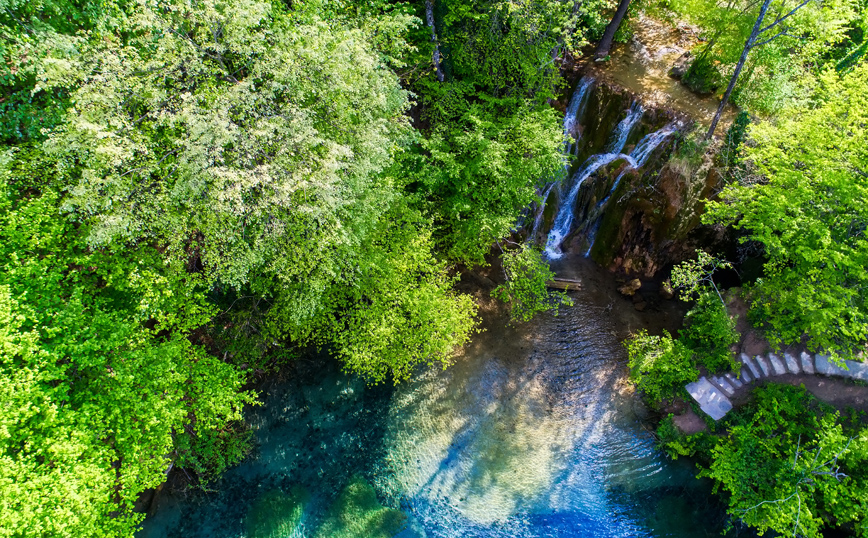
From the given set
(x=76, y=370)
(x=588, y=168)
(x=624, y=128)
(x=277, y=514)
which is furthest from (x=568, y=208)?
(x=76, y=370)

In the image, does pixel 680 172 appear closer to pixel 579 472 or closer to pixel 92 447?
pixel 579 472

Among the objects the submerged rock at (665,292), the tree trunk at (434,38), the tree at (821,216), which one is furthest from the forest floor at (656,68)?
the tree trunk at (434,38)

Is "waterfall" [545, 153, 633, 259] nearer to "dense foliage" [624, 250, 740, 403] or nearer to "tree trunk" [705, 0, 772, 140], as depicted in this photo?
"tree trunk" [705, 0, 772, 140]

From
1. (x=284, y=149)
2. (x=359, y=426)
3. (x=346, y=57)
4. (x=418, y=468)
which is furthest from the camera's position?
(x=359, y=426)

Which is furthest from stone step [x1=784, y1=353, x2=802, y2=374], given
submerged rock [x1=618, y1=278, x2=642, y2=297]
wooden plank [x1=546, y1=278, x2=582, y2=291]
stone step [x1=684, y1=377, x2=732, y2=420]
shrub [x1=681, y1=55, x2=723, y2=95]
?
shrub [x1=681, y1=55, x2=723, y2=95]

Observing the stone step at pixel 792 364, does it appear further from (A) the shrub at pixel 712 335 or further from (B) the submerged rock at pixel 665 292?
(B) the submerged rock at pixel 665 292

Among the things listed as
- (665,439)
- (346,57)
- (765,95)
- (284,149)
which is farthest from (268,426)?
(765,95)
